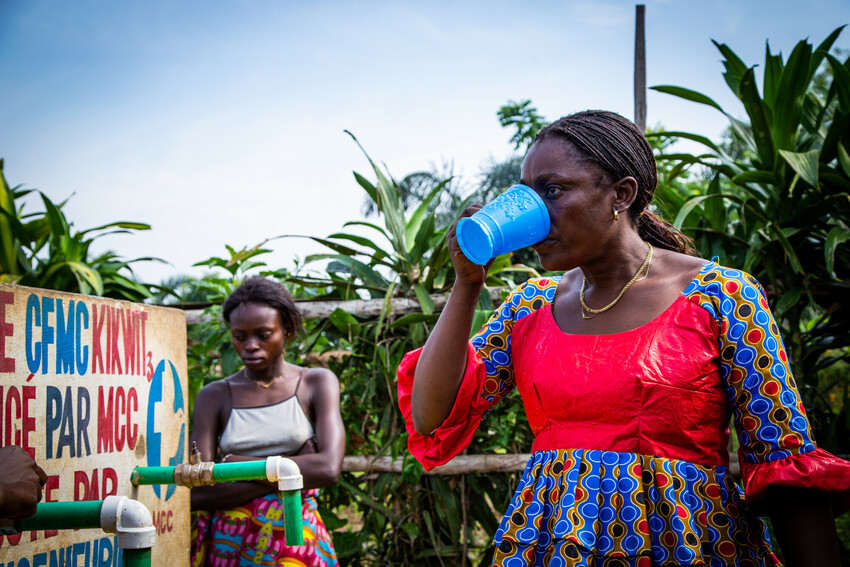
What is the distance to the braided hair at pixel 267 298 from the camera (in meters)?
2.76

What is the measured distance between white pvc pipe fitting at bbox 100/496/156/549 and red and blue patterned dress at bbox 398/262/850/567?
619 millimetres

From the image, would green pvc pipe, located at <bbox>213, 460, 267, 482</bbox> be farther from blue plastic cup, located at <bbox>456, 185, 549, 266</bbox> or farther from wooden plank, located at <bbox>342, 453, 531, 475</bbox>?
wooden plank, located at <bbox>342, 453, 531, 475</bbox>

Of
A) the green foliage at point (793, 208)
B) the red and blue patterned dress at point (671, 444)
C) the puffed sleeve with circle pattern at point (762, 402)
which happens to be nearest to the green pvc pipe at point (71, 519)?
the red and blue patterned dress at point (671, 444)

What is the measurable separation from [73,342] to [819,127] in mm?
3118

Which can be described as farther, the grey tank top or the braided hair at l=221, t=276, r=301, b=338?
the braided hair at l=221, t=276, r=301, b=338

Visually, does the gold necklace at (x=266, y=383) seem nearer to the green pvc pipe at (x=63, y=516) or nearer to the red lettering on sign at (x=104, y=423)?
the red lettering on sign at (x=104, y=423)

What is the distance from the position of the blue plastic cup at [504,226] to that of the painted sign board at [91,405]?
90cm

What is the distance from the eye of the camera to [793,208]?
2.89 m

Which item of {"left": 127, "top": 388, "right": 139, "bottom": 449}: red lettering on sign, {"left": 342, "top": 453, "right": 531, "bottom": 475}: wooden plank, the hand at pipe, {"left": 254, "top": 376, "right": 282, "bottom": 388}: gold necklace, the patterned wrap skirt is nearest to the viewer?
the hand at pipe

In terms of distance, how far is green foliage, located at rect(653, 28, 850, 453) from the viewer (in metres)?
2.75

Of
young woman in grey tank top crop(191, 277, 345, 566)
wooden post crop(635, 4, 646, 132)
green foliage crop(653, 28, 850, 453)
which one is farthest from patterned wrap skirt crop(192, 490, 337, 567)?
wooden post crop(635, 4, 646, 132)

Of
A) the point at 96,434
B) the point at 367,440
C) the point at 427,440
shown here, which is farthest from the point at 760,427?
the point at 367,440

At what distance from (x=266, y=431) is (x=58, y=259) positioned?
164cm

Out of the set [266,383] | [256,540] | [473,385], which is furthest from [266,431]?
[473,385]
